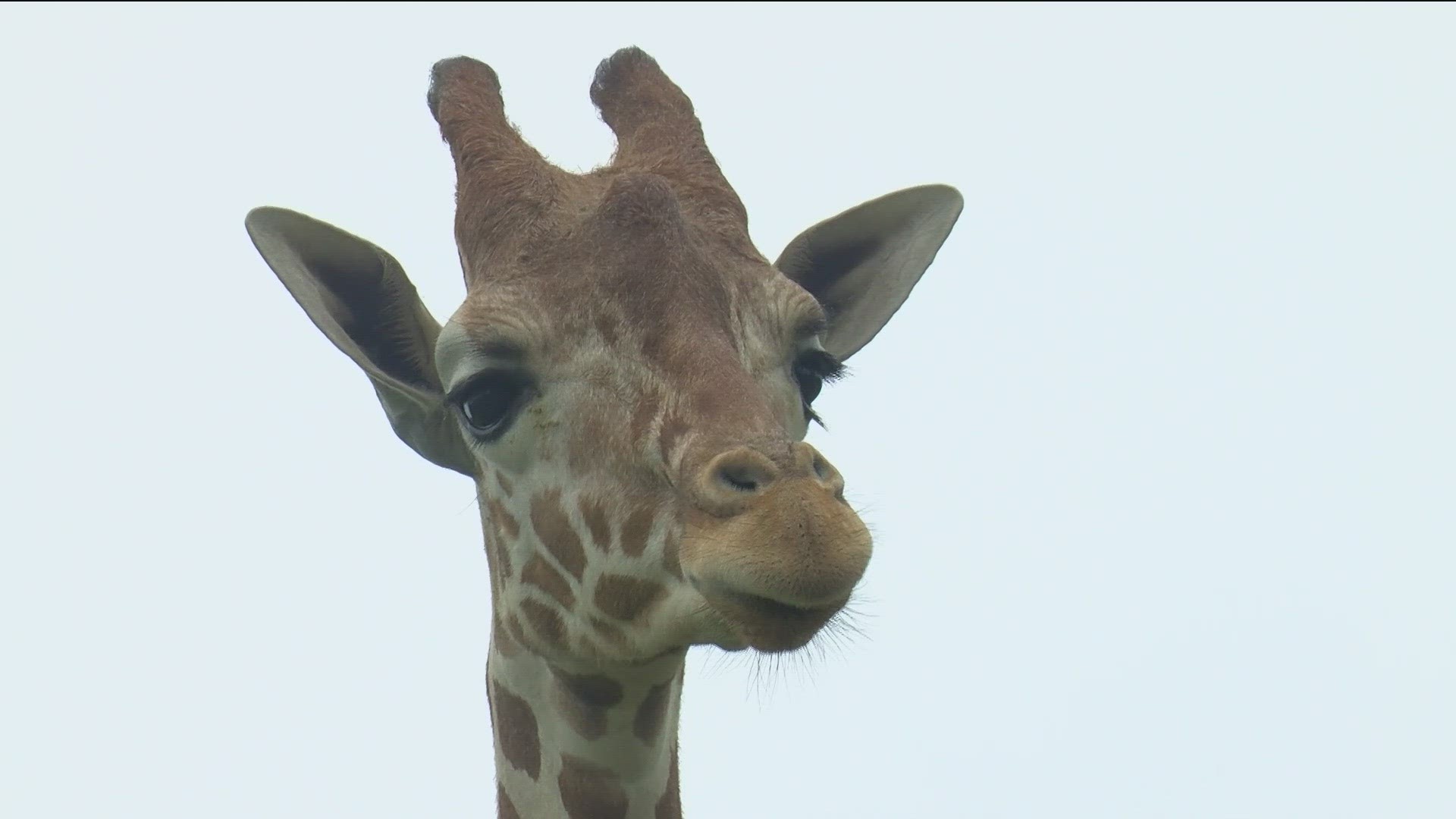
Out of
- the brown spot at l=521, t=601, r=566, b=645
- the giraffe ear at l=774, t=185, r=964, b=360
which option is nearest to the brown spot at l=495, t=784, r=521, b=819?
the brown spot at l=521, t=601, r=566, b=645

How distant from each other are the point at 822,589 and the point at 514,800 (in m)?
2.45

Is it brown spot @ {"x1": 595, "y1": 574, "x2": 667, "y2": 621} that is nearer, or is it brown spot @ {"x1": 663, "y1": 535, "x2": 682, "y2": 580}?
brown spot @ {"x1": 663, "y1": 535, "x2": 682, "y2": 580}

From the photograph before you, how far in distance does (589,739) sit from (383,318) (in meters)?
1.96

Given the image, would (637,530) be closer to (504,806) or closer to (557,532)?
(557,532)

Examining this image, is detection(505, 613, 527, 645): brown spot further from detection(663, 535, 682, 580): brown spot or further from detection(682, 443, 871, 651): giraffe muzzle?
detection(682, 443, 871, 651): giraffe muzzle

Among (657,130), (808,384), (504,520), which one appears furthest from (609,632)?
(657,130)

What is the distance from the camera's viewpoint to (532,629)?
6668mm

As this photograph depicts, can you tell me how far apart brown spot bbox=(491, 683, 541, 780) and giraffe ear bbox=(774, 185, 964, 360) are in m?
2.22

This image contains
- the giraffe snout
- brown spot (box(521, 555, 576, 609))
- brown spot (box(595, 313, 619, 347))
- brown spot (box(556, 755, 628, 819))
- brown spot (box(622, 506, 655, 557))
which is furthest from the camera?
brown spot (box(556, 755, 628, 819))

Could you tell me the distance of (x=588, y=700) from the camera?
263 inches

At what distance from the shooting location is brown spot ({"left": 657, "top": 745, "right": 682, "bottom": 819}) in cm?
686

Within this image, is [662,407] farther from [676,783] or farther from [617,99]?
[617,99]

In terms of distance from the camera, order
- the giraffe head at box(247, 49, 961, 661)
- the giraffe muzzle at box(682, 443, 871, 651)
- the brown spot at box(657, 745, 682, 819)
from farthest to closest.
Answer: the brown spot at box(657, 745, 682, 819)
the giraffe head at box(247, 49, 961, 661)
the giraffe muzzle at box(682, 443, 871, 651)

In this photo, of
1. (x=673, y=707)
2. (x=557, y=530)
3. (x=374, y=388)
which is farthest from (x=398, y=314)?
(x=673, y=707)
